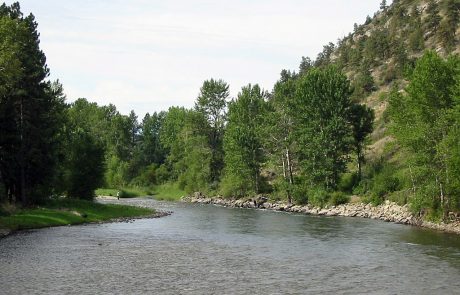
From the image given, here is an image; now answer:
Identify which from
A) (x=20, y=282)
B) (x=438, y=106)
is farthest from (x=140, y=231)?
(x=438, y=106)

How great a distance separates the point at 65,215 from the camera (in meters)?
65.0

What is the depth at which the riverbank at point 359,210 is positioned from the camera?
206ft

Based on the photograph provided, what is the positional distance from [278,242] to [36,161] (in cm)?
3708

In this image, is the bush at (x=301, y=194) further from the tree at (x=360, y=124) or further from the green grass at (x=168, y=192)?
the green grass at (x=168, y=192)

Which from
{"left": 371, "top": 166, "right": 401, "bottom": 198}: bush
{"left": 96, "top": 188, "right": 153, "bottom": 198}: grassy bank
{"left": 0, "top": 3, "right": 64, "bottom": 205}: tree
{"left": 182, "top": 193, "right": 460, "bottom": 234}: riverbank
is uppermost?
{"left": 0, "top": 3, "right": 64, "bottom": 205}: tree

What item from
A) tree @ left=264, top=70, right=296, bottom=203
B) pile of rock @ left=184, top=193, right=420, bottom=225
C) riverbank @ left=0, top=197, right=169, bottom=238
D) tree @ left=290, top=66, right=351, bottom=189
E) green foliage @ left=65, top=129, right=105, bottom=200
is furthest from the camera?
tree @ left=264, top=70, right=296, bottom=203

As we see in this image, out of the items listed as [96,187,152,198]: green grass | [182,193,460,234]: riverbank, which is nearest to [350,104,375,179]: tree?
[182,193,460,234]: riverbank

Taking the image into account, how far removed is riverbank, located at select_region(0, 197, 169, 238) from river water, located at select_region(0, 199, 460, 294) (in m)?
2.95

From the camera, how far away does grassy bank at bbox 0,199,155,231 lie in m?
57.2

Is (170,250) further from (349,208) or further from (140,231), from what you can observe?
(349,208)

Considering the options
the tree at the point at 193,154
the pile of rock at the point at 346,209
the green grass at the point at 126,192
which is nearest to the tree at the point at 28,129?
the pile of rock at the point at 346,209

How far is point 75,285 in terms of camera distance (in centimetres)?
3106

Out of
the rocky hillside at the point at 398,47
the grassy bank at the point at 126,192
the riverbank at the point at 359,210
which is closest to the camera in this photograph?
the riverbank at the point at 359,210

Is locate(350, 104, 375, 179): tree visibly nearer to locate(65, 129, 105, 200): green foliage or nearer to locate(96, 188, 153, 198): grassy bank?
locate(65, 129, 105, 200): green foliage
